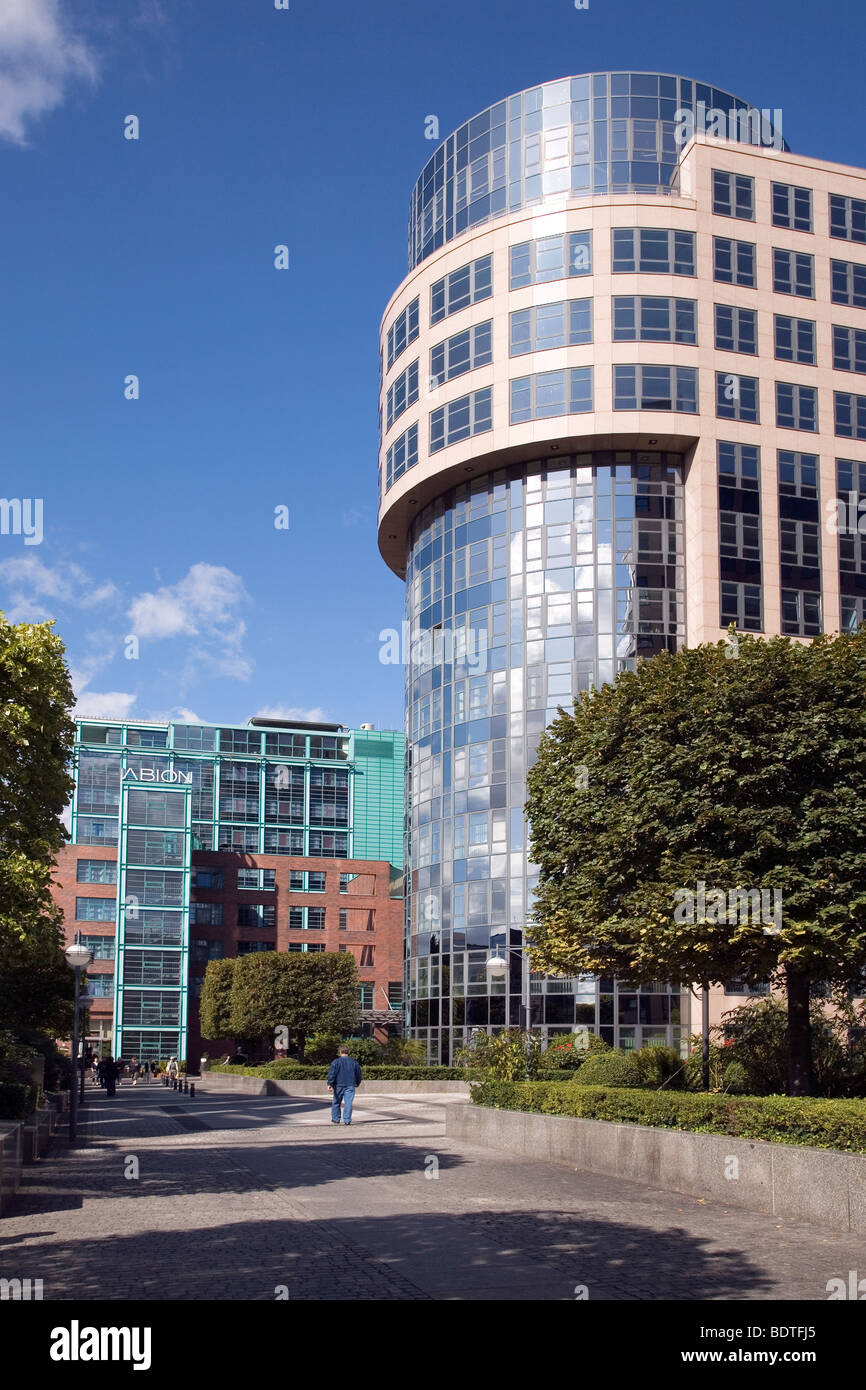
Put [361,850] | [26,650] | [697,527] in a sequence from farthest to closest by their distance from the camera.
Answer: [361,850] < [697,527] < [26,650]

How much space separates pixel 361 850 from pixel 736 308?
85005mm

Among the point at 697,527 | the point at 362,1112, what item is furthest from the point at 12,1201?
the point at 697,527

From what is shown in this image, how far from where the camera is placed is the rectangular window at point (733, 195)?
50719mm

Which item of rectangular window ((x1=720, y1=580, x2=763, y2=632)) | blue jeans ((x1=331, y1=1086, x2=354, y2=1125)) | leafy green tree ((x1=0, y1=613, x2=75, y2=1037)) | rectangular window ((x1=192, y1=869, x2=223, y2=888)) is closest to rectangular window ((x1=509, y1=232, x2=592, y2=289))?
rectangular window ((x1=720, y1=580, x2=763, y2=632))

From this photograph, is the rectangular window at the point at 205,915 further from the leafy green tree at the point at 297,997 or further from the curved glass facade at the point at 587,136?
the curved glass facade at the point at 587,136

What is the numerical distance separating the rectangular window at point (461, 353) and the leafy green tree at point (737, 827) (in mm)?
32850

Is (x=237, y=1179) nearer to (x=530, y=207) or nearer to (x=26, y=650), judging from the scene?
(x=26, y=650)

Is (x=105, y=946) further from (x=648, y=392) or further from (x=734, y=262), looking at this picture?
(x=734, y=262)

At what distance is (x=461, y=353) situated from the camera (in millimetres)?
53500

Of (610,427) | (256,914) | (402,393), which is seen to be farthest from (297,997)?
(256,914)

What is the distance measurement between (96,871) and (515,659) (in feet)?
168

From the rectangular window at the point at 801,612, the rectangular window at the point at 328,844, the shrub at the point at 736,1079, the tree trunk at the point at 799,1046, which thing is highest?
the rectangular window at the point at 801,612

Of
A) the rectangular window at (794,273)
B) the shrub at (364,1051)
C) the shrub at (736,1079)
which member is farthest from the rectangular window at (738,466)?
the shrub at (736,1079)
